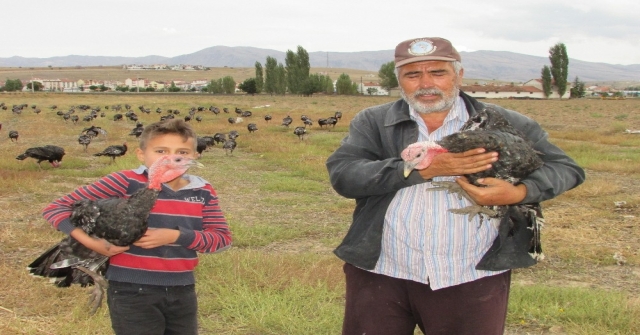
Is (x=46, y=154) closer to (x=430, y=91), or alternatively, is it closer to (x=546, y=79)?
(x=430, y=91)

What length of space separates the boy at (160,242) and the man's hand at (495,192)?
1517 mm

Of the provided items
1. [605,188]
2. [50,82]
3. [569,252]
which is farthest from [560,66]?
[50,82]

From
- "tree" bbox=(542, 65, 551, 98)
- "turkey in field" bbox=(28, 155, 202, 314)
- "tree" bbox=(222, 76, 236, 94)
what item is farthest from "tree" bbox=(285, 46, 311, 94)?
"turkey in field" bbox=(28, 155, 202, 314)

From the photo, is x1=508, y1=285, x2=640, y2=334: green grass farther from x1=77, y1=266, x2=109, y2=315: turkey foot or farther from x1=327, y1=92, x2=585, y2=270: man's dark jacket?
x1=77, y1=266, x2=109, y2=315: turkey foot

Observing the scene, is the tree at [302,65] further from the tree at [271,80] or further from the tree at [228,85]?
the tree at [228,85]

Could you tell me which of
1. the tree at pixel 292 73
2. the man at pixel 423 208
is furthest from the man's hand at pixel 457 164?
the tree at pixel 292 73

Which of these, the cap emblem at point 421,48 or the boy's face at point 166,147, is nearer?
the cap emblem at point 421,48

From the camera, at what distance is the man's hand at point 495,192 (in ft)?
9.32

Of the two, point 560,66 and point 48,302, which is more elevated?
point 560,66

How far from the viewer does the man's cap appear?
3051 millimetres

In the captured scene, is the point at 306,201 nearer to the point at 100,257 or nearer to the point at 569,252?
the point at 569,252

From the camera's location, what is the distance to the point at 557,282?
6.33m

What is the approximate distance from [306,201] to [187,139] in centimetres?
736

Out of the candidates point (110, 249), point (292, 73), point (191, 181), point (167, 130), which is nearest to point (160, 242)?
point (110, 249)
